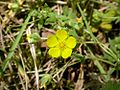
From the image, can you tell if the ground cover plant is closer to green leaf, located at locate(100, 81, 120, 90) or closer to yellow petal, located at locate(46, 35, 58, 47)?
yellow petal, located at locate(46, 35, 58, 47)

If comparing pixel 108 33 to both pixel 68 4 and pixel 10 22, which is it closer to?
pixel 68 4

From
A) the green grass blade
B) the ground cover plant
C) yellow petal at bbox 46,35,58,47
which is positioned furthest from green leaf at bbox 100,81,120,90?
the green grass blade

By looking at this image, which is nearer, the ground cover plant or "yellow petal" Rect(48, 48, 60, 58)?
"yellow petal" Rect(48, 48, 60, 58)

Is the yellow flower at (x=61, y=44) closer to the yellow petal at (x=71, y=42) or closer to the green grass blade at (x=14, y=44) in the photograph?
the yellow petal at (x=71, y=42)

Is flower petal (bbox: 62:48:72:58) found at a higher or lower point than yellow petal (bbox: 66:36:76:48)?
lower

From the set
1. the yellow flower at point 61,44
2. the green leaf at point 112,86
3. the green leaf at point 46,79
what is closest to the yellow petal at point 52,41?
the yellow flower at point 61,44

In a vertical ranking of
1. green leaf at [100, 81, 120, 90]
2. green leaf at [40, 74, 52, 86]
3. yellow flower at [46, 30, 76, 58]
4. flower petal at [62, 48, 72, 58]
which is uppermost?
yellow flower at [46, 30, 76, 58]

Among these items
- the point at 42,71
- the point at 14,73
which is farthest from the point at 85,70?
the point at 14,73

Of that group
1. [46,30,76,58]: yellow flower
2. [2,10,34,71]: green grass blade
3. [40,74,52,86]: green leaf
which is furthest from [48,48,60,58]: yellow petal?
[2,10,34,71]: green grass blade
